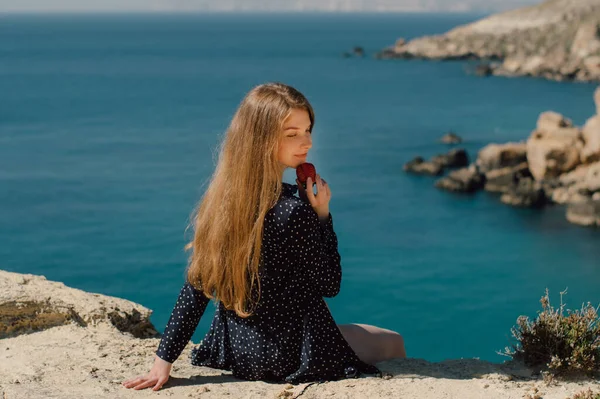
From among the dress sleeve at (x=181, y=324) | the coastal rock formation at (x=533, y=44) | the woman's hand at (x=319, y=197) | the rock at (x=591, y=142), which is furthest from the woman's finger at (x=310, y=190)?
the coastal rock formation at (x=533, y=44)

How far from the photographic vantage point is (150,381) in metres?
4.40

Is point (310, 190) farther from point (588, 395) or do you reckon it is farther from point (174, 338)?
point (588, 395)

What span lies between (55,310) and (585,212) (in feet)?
102

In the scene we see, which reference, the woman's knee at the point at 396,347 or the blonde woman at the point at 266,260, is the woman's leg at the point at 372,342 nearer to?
the woman's knee at the point at 396,347

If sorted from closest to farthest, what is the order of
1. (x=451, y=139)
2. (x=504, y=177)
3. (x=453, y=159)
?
1. (x=504, y=177)
2. (x=453, y=159)
3. (x=451, y=139)

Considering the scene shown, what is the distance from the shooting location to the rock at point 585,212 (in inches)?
1315

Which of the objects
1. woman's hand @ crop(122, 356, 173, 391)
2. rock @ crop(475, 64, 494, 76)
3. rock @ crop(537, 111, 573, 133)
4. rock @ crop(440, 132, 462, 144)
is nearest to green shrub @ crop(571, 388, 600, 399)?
woman's hand @ crop(122, 356, 173, 391)

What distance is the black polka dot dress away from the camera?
4191 mm

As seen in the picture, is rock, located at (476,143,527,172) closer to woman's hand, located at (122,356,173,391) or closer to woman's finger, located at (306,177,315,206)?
woman's finger, located at (306,177,315,206)

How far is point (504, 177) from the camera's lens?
125 ft

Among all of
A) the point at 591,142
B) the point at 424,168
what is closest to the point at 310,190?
the point at 591,142

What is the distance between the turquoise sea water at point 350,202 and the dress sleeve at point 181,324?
950mm

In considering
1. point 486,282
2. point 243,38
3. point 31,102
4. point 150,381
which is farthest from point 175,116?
point 243,38

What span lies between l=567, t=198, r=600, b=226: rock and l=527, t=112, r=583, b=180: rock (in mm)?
1964
